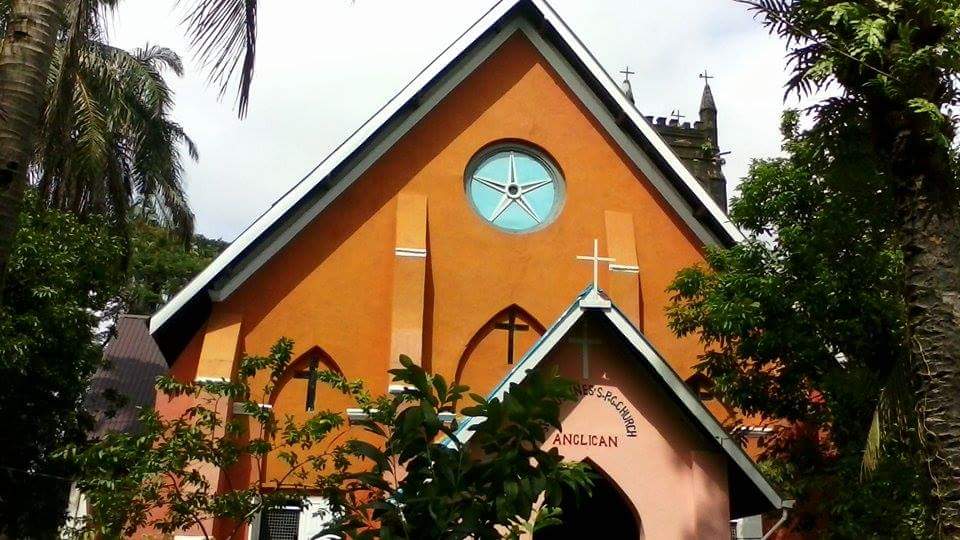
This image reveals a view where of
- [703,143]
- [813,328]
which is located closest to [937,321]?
Answer: [813,328]

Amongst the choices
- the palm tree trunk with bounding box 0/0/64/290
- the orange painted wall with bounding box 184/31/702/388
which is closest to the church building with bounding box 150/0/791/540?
the orange painted wall with bounding box 184/31/702/388

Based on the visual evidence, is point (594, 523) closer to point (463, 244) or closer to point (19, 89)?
point (463, 244)

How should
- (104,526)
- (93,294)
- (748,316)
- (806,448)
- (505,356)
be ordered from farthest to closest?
(93,294)
(505,356)
(806,448)
(748,316)
(104,526)

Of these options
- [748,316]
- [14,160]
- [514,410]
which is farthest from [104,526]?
[748,316]

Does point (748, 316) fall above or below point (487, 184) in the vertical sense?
below

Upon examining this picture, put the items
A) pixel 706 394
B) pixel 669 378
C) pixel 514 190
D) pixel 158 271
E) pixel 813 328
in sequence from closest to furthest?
1. pixel 669 378
2. pixel 813 328
3. pixel 706 394
4. pixel 514 190
5. pixel 158 271

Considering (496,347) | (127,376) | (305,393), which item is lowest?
(305,393)

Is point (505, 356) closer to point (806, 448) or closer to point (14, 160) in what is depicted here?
point (806, 448)

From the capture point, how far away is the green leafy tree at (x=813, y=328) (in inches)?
503

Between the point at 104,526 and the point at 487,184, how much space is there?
31.8ft

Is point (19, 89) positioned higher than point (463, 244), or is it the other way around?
point (463, 244)

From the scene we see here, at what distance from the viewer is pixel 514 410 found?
23.2ft

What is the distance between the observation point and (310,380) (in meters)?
16.2

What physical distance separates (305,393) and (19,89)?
951 cm
